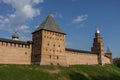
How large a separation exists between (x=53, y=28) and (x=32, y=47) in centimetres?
623

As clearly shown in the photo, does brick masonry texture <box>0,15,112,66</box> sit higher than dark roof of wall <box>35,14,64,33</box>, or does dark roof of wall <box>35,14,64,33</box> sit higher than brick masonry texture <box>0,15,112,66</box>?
dark roof of wall <box>35,14,64,33</box>

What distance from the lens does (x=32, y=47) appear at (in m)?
42.2

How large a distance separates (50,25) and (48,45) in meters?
4.95

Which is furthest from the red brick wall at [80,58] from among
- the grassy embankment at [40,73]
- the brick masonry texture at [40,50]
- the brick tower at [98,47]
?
the grassy embankment at [40,73]

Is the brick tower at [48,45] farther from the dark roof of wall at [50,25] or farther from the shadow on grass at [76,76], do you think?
the shadow on grass at [76,76]

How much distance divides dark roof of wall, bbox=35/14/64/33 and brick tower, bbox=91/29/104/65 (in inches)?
744

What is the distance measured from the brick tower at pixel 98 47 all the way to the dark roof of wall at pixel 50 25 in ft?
62.0

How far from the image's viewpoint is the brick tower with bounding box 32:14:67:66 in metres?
40.8

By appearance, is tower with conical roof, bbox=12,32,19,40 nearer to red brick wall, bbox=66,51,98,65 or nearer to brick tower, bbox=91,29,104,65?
red brick wall, bbox=66,51,98,65

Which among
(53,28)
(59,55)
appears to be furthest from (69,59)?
(53,28)

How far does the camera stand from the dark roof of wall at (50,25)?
43.1m

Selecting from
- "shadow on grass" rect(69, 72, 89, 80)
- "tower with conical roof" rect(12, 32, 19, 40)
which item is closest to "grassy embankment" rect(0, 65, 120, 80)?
"shadow on grass" rect(69, 72, 89, 80)

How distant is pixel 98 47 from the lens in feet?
199

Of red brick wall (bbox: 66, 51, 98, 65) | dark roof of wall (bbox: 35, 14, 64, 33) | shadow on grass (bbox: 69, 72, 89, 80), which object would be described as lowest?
shadow on grass (bbox: 69, 72, 89, 80)
